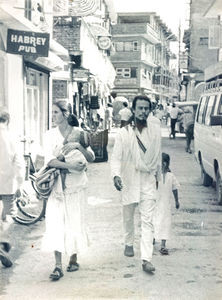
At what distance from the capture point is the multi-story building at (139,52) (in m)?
5.32

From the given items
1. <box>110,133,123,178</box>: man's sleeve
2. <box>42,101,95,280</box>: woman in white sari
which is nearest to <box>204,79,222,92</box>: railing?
<box>110,133,123,178</box>: man's sleeve

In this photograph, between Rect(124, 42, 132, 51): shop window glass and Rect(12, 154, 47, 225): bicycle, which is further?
Rect(12, 154, 47, 225): bicycle

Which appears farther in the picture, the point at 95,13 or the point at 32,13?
the point at 32,13

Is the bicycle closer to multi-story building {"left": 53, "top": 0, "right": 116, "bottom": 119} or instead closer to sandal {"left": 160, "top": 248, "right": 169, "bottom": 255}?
multi-story building {"left": 53, "top": 0, "right": 116, "bottom": 119}

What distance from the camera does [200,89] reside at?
844 cm

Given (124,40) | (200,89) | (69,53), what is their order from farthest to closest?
(69,53), (200,89), (124,40)

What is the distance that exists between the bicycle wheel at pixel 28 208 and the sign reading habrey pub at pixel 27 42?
1.70 m

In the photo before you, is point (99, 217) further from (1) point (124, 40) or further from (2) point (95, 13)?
(2) point (95, 13)

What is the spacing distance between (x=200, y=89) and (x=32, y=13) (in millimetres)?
3339

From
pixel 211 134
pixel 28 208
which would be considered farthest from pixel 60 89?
pixel 28 208

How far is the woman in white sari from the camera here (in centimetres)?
414

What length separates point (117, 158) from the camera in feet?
14.5

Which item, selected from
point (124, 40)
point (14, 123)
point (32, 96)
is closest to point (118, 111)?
point (124, 40)

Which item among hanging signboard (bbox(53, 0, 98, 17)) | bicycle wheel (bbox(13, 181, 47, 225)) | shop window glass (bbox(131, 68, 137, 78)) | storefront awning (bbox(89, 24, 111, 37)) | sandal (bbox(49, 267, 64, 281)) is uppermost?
hanging signboard (bbox(53, 0, 98, 17))
